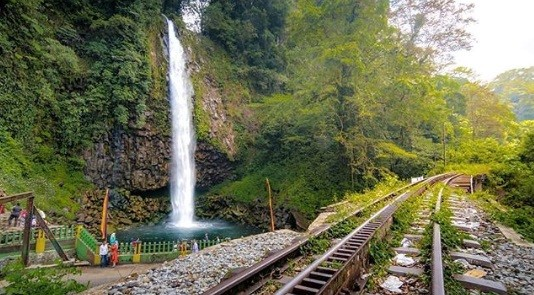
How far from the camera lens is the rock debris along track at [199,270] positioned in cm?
371

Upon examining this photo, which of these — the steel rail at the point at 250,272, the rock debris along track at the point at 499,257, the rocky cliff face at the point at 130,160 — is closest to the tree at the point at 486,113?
the rock debris along track at the point at 499,257

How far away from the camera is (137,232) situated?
1852cm

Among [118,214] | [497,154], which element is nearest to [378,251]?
[118,214]

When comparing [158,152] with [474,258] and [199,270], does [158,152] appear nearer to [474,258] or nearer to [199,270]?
[199,270]

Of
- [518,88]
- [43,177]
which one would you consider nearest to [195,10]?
[43,177]

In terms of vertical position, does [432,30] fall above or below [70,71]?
above

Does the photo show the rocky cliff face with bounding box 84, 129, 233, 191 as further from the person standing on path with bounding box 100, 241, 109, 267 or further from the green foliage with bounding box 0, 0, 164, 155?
the person standing on path with bounding box 100, 241, 109, 267

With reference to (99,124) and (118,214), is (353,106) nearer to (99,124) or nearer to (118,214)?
(99,124)

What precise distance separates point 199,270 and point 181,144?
1906 cm

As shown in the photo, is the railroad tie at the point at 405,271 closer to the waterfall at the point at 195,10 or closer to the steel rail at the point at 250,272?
the steel rail at the point at 250,272

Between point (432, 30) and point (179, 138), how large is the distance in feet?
63.8

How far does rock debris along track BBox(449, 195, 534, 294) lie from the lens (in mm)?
3445

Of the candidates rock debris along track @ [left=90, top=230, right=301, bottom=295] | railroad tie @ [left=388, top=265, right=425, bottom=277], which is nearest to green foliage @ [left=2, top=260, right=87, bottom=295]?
rock debris along track @ [left=90, top=230, right=301, bottom=295]

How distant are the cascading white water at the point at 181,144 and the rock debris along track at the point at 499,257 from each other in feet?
61.9
